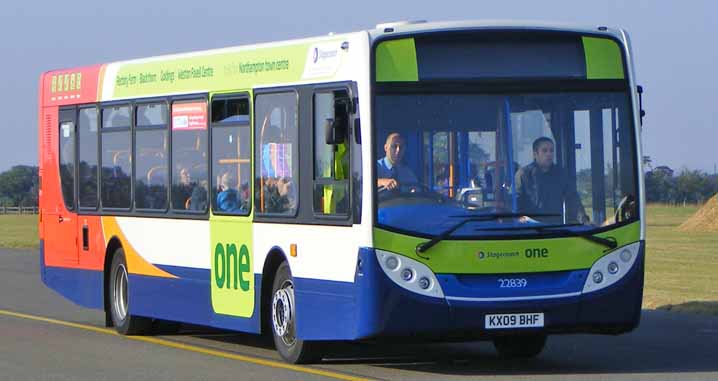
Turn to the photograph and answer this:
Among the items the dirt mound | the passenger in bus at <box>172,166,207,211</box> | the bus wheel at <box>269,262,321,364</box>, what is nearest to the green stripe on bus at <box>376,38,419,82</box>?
the bus wheel at <box>269,262,321,364</box>

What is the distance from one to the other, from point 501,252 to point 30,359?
4568 mm

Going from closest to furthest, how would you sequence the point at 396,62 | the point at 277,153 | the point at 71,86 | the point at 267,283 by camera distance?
1. the point at 396,62
2. the point at 277,153
3. the point at 267,283
4. the point at 71,86

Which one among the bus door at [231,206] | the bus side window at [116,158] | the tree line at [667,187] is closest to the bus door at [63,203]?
the bus side window at [116,158]

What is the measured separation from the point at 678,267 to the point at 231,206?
667 inches

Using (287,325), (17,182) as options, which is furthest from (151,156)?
(17,182)

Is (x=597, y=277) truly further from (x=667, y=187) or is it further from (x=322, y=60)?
(x=667, y=187)

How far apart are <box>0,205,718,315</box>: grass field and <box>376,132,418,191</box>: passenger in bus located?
300 inches

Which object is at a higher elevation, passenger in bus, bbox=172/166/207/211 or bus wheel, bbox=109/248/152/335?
passenger in bus, bbox=172/166/207/211

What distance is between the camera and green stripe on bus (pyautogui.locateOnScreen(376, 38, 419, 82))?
42.9 ft

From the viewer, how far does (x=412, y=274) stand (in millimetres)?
12922

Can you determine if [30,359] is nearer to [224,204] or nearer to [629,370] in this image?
[224,204]

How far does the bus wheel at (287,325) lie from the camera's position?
556 inches

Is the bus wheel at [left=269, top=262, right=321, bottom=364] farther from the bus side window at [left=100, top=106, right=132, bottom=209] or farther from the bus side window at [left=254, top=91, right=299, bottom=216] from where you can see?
the bus side window at [left=100, top=106, right=132, bottom=209]

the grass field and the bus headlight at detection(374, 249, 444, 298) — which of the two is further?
the grass field
